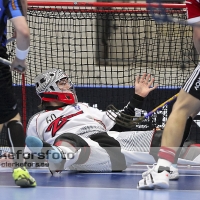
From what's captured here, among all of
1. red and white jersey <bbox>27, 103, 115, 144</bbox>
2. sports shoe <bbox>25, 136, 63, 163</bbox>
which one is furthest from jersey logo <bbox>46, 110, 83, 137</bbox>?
sports shoe <bbox>25, 136, 63, 163</bbox>

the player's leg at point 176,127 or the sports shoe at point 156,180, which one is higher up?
the player's leg at point 176,127

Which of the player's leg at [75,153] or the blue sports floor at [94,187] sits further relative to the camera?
the player's leg at [75,153]

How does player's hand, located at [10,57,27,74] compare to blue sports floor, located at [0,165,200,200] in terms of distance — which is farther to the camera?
player's hand, located at [10,57,27,74]

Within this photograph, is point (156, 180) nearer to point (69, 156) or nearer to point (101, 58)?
point (69, 156)

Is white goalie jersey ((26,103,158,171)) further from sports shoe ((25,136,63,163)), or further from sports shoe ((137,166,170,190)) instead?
sports shoe ((137,166,170,190))

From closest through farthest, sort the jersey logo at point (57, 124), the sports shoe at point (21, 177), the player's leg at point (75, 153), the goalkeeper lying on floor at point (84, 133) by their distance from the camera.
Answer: the sports shoe at point (21, 177)
the player's leg at point (75, 153)
the goalkeeper lying on floor at point (84, 133)
the jersey logo at point (57, 124)

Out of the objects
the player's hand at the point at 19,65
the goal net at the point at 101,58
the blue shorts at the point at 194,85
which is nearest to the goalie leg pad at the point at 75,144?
the player's hand at the point at 19,65

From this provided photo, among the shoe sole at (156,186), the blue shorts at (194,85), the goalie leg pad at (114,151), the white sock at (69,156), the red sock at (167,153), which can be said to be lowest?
the goalie leg pad at (114,151)

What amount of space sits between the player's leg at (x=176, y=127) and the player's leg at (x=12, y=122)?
79cm

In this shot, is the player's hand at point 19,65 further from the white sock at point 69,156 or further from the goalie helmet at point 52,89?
the goalie helmet at point 52,89

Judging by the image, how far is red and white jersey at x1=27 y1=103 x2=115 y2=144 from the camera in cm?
524

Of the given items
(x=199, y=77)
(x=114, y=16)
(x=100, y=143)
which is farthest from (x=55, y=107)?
(x=199, y=77)

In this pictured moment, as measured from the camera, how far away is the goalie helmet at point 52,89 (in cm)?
541

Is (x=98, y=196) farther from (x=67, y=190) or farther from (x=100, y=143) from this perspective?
(x=100, y=143)
